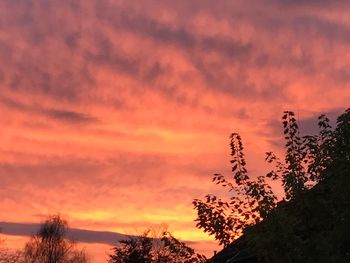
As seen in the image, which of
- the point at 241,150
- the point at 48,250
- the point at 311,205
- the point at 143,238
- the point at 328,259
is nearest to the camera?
the point at 328,259

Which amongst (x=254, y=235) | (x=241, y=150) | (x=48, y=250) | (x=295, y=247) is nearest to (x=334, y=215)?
(x=295, y=247)

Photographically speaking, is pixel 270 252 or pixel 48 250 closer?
pixel 270 252

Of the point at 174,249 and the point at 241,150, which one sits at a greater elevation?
the point at 241,150

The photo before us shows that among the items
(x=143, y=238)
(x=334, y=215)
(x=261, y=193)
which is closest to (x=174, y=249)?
(x=261, y=193)

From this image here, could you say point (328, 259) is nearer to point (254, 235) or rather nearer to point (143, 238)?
point (254, 235)

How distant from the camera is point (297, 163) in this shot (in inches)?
623

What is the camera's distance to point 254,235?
14.2 metres

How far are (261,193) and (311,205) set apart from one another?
1954 mm

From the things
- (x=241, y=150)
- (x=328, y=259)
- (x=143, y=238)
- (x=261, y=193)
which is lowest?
(x=328, y=259)

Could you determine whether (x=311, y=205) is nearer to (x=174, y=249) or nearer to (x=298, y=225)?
(x=298, y=225)

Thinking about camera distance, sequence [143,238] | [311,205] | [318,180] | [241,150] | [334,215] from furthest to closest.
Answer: [143,238] < [241,150] < [318,180] < [311,205] < [334,215]

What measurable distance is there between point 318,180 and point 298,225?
1.69 meters

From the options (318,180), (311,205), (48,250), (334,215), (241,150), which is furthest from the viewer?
(48,250)

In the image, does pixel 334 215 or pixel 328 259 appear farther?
pixel 334 215
